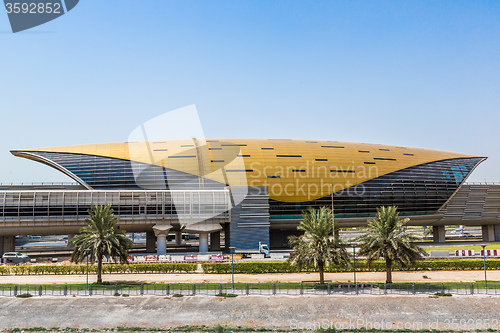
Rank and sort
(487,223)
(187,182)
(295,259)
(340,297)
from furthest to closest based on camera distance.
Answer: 1. (487,223)
2. (187,182)
3. (295,259)
4. (340,297)

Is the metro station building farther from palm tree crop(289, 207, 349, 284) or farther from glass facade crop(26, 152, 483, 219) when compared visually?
palm tree crop(289, 207, 349, 284)

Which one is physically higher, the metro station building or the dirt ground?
the metro station building

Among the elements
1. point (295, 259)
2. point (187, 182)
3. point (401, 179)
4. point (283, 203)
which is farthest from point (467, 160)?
point (295, 259)

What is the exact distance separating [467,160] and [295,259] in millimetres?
78591

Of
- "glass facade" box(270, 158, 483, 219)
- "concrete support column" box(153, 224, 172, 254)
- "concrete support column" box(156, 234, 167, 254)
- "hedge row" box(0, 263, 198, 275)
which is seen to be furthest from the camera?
"glass facade" box(270, 158, 483, 219)

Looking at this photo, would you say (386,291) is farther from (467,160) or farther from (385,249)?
(467,160)

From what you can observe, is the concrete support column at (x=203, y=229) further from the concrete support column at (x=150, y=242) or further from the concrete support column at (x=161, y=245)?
the concrete support column at (x=150, y=242)

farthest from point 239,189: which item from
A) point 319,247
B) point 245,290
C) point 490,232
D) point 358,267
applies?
point 490,232

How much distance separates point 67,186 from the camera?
3445 inches

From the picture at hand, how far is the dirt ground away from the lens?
169 ft

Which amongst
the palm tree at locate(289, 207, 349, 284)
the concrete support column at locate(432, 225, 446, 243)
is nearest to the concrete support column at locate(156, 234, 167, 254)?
the palm tree at locate(289, 207, 349, 284)

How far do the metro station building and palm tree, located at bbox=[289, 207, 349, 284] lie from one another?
31159mm

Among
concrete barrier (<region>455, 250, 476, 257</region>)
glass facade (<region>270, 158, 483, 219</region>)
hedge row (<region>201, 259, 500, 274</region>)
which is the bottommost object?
hedge row (<region>201, 259, 500, 274</region>)

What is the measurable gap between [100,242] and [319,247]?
24.9m
